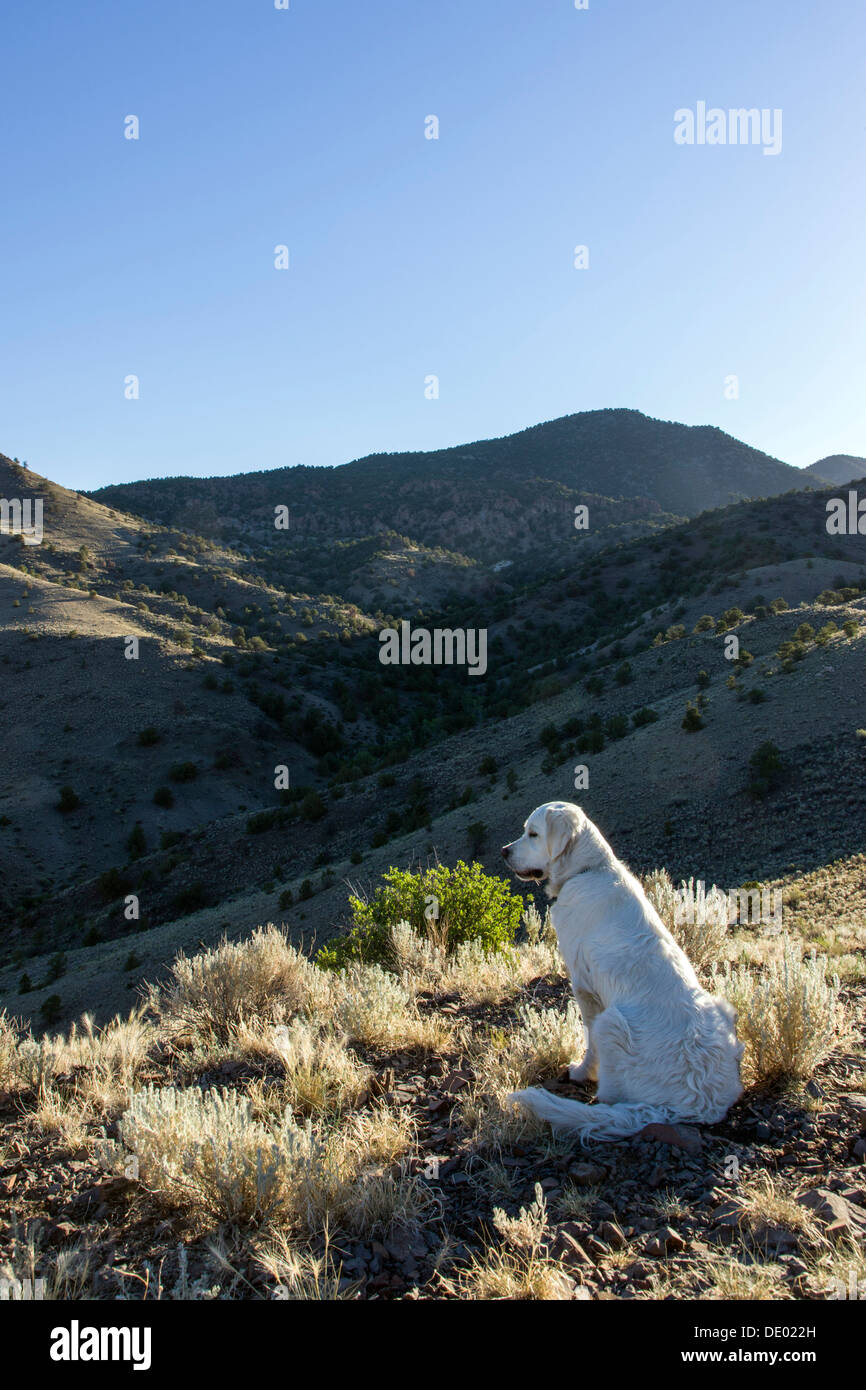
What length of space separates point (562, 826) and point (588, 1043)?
1.04 m

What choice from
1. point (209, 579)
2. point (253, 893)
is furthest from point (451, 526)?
point (253, 893)

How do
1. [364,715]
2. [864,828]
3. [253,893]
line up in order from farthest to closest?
[364,715], [253,893], [864,828]

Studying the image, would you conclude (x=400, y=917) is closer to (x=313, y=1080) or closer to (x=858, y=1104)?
(x=313, y=1080)

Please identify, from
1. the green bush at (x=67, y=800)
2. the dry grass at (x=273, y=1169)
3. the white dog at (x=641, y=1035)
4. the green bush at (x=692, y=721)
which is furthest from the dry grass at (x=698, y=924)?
the green bush at (x=67, y=800)

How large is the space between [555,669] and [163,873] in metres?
19.9

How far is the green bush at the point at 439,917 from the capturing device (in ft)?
25.4

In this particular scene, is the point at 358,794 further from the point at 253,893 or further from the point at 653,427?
the point at 653,427

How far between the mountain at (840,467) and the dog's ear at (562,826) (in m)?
132

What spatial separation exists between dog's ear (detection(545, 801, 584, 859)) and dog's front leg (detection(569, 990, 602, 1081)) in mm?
700

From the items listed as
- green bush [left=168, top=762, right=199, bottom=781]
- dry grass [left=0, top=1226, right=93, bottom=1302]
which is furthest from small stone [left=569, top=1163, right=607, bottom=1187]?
green bush [left=168, top=762, right=199, bottom=781]

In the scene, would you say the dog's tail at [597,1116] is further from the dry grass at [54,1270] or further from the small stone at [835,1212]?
the dry grass at [54,1270]

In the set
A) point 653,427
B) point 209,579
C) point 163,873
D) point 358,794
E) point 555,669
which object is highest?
point 653,427

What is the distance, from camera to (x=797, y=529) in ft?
155
